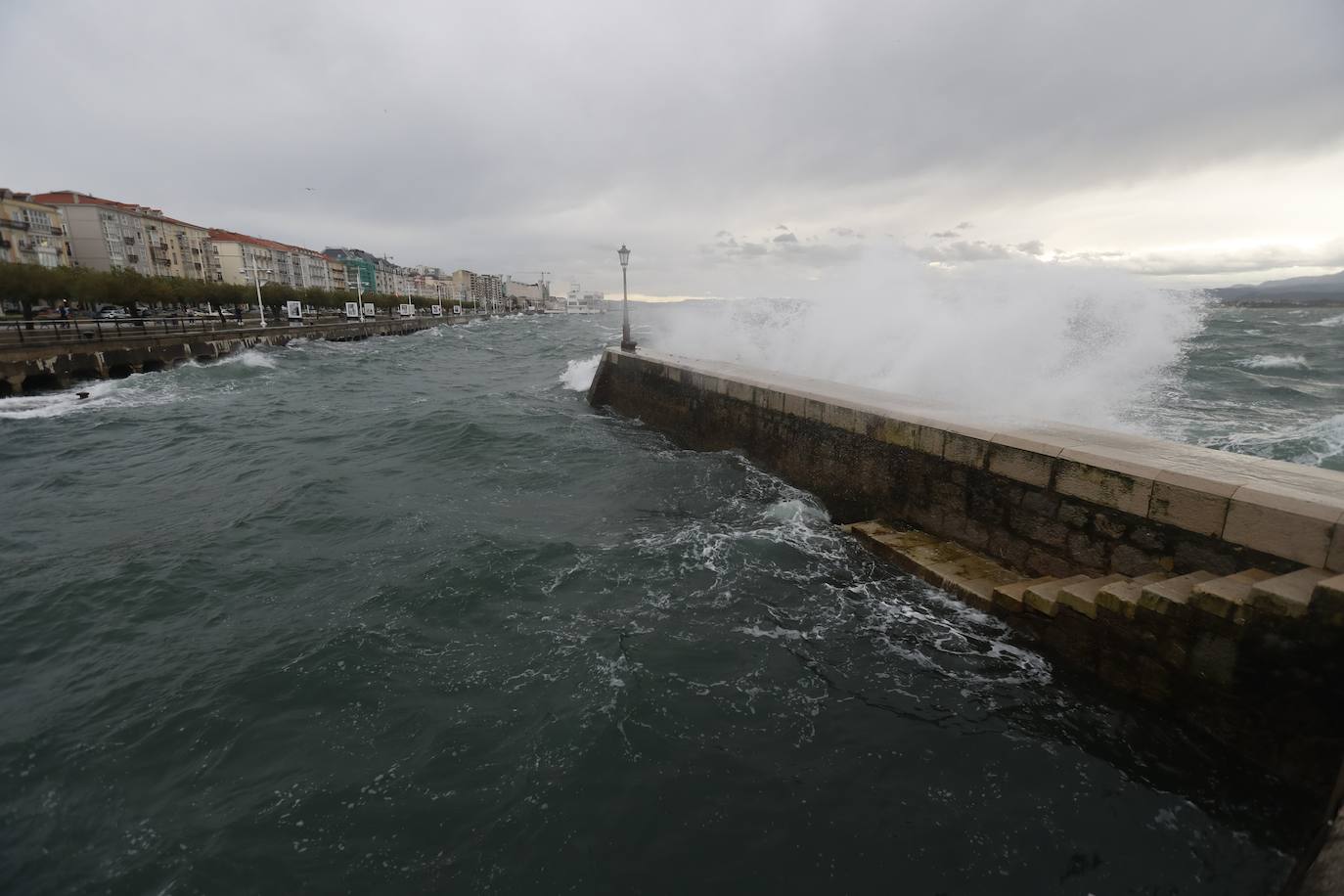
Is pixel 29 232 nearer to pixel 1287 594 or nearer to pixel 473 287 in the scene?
pixel 1287 594

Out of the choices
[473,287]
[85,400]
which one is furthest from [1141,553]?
[473,287]

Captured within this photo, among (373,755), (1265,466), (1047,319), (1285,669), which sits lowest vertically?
(373,755)

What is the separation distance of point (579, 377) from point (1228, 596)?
60.5 ft

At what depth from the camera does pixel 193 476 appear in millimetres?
9336

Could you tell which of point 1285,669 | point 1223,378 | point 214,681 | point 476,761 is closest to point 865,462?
point 1285,669

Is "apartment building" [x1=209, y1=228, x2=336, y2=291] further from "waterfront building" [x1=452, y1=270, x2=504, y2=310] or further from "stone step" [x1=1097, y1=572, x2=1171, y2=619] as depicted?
"stone step" [x1=1097, y1=572, x2=1171, y2=619]

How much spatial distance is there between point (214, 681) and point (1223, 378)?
78.1ft

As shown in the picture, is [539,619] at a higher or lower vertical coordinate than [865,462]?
lower

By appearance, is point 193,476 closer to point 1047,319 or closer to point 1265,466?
point 1265,466

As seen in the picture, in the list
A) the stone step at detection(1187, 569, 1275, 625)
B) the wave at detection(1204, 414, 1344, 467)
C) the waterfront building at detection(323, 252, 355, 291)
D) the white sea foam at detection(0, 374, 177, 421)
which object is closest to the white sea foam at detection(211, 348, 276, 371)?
the white sea foam at detection(0, 374, 177, 421)

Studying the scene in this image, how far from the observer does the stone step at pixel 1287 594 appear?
2957mm

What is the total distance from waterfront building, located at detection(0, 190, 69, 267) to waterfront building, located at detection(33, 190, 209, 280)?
2.22 m

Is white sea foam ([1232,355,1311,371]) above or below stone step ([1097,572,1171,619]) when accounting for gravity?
above

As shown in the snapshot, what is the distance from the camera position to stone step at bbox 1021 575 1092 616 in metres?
4.19
